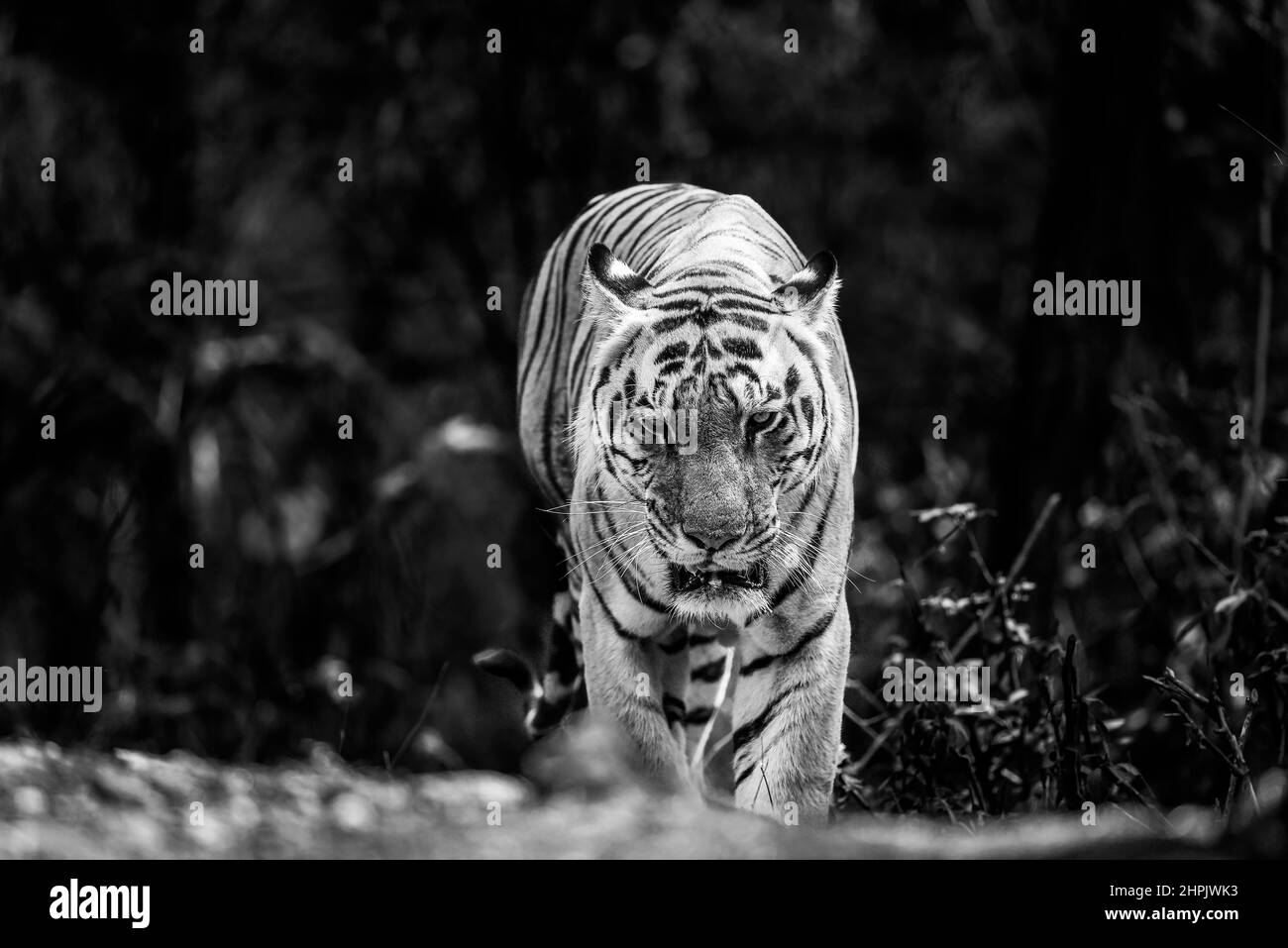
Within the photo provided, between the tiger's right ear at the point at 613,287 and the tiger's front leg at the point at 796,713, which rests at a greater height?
the tiger's right ear at the point at 613,287

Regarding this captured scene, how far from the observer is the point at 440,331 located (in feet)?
46.4

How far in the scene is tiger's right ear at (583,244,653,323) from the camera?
16.6ft

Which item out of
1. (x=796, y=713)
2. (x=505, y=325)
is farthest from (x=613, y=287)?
(x=505, y=325)

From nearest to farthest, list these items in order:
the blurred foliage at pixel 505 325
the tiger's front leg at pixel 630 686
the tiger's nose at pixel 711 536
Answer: the tiger's nose at pixel 711 536
the tiger's front leg at pixel 630 686
the blurred foliage at pixel 505 325

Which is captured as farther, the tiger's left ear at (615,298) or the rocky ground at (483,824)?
the tiger's left ear at (615,298)

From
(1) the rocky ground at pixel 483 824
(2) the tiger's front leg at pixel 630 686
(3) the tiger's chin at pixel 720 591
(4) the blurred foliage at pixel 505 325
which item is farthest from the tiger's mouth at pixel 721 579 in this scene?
(4) the blurred foliage at pixel 505 325

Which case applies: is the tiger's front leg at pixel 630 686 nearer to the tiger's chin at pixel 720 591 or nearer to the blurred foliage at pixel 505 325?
the tiger's chin at pixel 720 591

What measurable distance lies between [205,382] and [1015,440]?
5654 millimetres

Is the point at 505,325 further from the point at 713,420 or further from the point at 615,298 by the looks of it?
the point at 713,420

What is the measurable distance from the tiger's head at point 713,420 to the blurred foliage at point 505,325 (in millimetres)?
1641

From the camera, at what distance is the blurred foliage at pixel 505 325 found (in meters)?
8.23

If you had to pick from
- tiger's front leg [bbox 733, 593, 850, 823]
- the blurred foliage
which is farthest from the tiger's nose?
the blurred foliage

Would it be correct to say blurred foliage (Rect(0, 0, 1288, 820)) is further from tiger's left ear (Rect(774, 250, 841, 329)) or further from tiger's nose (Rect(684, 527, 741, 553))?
tiger's nose (Rect(684, 527, 741, 553))

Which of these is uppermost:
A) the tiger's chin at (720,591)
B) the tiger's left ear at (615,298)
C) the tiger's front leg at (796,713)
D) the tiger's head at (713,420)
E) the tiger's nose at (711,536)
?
the tiger's left ear at (615,298)
